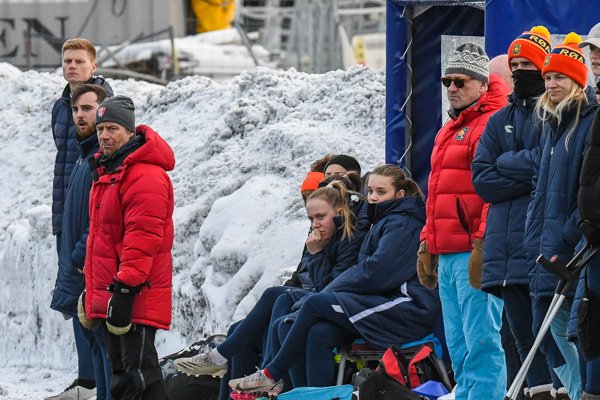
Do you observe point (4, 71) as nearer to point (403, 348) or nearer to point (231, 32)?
point (231, 32)

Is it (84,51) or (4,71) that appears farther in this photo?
(4,71)

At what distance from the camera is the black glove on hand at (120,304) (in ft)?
27.6

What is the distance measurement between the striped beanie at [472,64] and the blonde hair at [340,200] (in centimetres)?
114

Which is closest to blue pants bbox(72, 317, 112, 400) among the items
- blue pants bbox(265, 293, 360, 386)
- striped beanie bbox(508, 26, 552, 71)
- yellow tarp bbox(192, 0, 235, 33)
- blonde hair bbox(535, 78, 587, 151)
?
blue pants bbox(265, 293, 360, 386)

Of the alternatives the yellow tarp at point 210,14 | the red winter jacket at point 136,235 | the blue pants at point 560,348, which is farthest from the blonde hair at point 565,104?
the yellow tarp at point 210,14

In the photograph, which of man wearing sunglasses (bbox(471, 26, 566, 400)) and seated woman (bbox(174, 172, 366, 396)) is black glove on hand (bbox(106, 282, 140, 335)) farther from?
man wearing sunglasses (bbox(471, 26, 566, 400))

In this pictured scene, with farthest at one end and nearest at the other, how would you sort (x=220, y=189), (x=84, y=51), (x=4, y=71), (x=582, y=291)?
(x=4, y=71), (x=220, y=189), (x=84, y=51), (x=582, y=291)

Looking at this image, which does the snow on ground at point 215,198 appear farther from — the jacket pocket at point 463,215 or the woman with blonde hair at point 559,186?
the woman with blonde hair at point 559,186

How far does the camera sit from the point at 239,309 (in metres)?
11.2

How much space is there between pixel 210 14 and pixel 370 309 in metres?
16.5

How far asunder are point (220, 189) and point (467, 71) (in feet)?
17.3

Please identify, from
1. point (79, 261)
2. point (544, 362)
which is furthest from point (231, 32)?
point (544, 362)

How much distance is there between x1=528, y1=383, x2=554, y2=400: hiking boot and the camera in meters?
7.88

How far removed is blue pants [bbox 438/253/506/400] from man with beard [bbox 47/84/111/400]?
2224 millimetres
